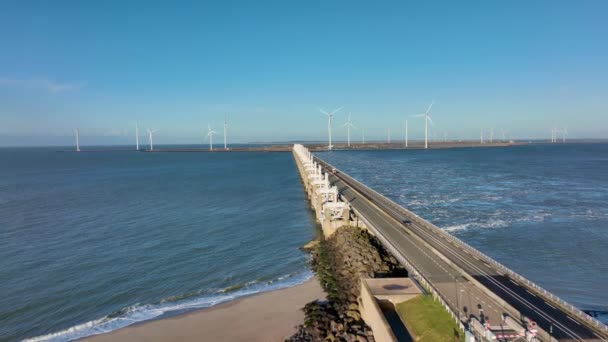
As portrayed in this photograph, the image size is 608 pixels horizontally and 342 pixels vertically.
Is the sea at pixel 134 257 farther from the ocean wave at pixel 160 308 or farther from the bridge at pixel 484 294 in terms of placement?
the bridge at pixel 484 294

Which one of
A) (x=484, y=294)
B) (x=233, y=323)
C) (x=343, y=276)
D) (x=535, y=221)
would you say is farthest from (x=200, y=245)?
(x=535, y=221)

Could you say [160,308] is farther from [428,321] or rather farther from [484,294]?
[484,294]

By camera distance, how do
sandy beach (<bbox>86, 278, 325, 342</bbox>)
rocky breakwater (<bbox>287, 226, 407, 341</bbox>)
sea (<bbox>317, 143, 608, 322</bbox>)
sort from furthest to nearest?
sea (<bbox>317, 143, 608, 322</bbox>)
sandy beach (<bbox>86, 278, 325, 342</bbox>)
rocky breakwater (<bbox>287, 226, 407, 341</bbox>)

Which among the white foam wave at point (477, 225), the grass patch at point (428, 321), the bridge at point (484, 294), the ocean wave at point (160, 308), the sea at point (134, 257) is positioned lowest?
the ocean wave at point (160, 308)

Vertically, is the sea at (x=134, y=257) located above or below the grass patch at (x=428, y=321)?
below

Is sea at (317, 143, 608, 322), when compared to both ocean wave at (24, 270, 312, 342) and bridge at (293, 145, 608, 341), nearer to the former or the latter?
bridge at (293, 145, 608, 341)

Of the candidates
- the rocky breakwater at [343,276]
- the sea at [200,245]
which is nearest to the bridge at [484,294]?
the rocky breakwater at [343,276]

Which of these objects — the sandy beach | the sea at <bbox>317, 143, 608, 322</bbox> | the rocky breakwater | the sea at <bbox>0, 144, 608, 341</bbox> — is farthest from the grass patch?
the sea at <bbox>317, 143, 608, 322</bbox>

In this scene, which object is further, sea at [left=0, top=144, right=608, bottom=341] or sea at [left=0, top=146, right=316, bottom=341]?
sea at [left=0, top=144, right=608, bottom=341]
